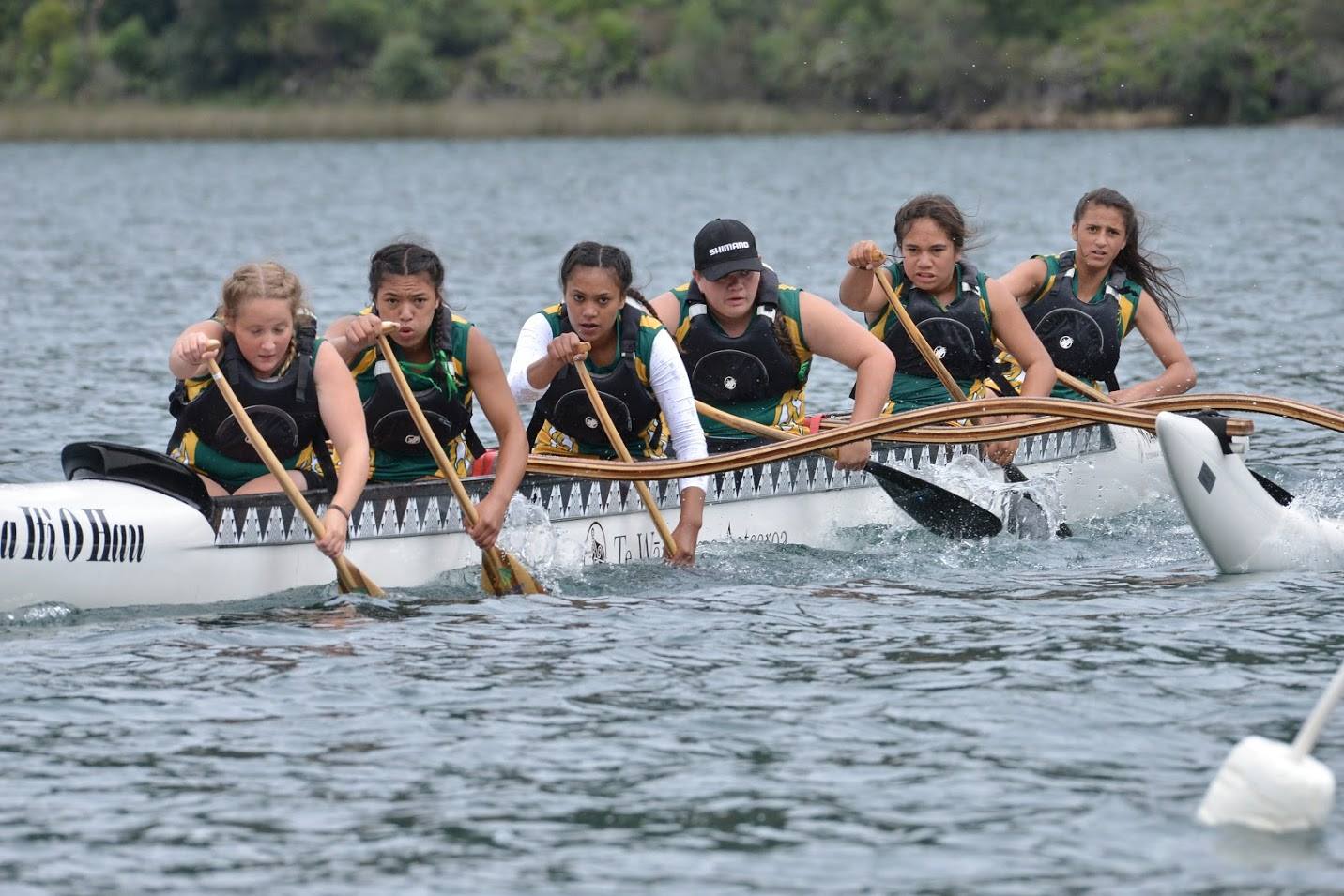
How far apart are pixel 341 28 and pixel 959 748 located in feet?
272

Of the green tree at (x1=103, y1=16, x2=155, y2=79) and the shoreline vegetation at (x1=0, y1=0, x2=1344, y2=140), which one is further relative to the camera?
the green tree at (x1=103, y1=16, x2=155, y2=79)

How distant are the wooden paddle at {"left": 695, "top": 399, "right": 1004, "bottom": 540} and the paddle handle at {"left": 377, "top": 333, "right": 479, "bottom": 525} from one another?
1.70 metres

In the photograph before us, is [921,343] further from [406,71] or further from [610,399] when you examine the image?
[406,71]

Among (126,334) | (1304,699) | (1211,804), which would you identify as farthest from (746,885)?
(126,334)

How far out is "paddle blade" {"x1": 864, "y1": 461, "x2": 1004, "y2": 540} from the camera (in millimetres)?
9477

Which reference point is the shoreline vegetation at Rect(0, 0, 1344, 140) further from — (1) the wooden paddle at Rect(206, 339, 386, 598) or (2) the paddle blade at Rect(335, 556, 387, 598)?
(1) the wooden paddle at Rect(206, 339, 386, 598)

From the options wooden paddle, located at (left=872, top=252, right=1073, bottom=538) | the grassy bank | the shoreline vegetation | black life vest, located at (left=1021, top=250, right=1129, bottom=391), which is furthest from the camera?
the grassy bank

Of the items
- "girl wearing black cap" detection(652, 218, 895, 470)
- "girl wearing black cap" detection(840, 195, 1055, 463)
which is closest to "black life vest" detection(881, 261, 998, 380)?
"girl wearing black cap" detection(840, 195, 1055, 463)

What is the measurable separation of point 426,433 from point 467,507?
1.10ft

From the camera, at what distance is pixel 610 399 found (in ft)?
28.5

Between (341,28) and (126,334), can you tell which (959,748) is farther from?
(341,28)

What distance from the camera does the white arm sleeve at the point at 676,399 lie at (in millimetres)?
8461

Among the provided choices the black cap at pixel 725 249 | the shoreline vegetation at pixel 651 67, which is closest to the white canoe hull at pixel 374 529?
the black cap at pixel 725 249

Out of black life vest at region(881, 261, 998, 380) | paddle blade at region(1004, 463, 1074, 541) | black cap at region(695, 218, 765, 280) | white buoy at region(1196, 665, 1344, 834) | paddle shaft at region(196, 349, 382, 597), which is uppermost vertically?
black cap at region(695, 218, 765, 280)
